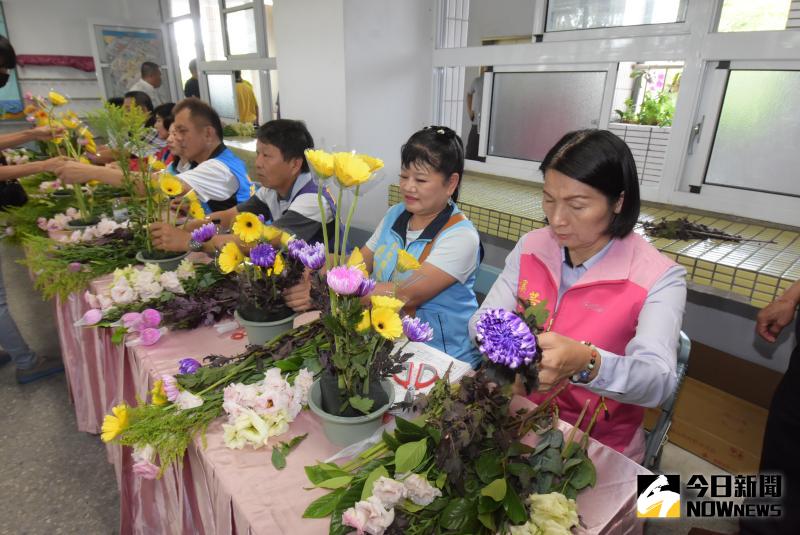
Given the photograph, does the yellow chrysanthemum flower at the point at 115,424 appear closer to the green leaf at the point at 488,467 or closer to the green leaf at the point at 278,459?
the green leaf at the point at 278,459

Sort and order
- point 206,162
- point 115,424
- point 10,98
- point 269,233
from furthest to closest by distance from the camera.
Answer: point 10,98
point 206,162
point 269,233
point 115,424

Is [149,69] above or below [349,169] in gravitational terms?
above

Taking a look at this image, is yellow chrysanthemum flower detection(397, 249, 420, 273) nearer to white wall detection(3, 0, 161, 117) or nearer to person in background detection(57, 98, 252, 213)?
person in background detection(57, 98, 252, 213)

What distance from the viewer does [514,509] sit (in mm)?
695

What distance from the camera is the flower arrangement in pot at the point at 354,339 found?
0.77m

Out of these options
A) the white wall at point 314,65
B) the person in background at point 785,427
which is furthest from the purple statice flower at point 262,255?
the white wall at point 314,65

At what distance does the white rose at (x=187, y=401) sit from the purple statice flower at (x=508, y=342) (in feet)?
2.18

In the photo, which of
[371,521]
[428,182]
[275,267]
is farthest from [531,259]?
[371,521]

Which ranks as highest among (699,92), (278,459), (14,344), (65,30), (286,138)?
(65,30)

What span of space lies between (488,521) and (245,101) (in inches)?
181

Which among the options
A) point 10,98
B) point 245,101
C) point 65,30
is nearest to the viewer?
point 245,101

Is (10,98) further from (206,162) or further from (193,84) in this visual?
(206,162)

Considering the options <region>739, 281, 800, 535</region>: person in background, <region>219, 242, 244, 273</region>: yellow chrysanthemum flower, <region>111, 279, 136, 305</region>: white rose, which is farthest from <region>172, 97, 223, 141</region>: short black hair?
<region>739, 281, 800, 535</region>: person in background

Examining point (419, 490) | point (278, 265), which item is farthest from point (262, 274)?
point (419, 490)
